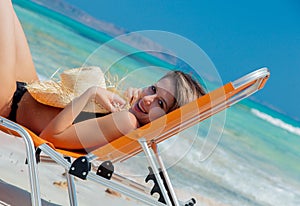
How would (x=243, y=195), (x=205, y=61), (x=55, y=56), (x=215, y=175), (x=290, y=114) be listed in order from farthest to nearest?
1. (x=290, y=114)
2. (x=55, y=56)
3. (x=215, y=175)
4. (x=243, y=195)
5. (x=205, y=61)

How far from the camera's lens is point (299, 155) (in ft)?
39.0

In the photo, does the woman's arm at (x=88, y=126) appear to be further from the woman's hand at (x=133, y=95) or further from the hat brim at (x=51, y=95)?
the hat brim at (x=51, y=95)

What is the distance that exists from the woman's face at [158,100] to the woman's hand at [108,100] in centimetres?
10

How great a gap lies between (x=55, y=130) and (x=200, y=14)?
1175 cm

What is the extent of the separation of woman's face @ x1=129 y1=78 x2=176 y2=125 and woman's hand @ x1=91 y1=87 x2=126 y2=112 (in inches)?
4.1

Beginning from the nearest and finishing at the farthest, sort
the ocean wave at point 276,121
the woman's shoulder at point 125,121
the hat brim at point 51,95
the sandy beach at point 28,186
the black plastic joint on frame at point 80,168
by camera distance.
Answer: the black plastic joint on frame at point 80,168, the woman's shoulder at point 125,121, the hat brim at point 51,95, the sandy beach at point 28,186, the ocean wave at point 276,121

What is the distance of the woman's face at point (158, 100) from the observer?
2.36 meters

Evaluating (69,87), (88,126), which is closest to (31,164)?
(88,126)

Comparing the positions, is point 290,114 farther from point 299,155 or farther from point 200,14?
point 200,14

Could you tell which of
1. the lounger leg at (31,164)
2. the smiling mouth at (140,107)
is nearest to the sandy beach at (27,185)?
the lounger leg at (31,164)

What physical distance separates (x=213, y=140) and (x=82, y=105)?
490mm

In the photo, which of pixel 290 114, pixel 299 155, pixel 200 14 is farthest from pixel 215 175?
pixel 200 14

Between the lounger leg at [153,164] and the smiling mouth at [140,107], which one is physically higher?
the smiling mouth at [140,107]

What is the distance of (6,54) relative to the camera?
275 cm
